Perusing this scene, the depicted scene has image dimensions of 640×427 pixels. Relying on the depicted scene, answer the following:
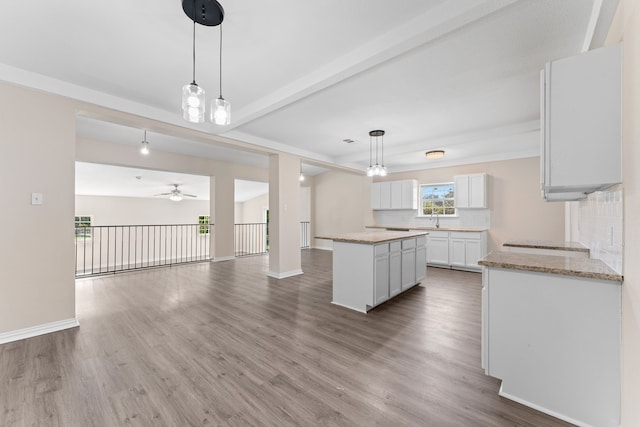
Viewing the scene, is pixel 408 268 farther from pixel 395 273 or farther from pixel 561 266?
pixel 561 266

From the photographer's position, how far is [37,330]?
108 inches

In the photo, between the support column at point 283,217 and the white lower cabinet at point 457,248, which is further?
the white lower cabinet at point 457,248

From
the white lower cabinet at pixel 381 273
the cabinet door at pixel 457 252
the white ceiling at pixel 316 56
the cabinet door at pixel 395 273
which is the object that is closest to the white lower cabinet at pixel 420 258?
the cabinet door at pixel 395 273

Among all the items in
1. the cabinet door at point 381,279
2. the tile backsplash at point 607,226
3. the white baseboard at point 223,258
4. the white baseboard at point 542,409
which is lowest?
the white baseboard at point 542,409

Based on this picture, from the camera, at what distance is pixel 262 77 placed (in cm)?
287

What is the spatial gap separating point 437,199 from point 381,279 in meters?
4.37

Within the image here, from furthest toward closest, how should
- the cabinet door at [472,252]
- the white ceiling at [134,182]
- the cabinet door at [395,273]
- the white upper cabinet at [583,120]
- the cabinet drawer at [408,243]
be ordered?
the white ceiling at [134,182]
the cabinet door at [472,252]
the cabinet drawer at [408,243]
the cabinet door at [395,273]
the white upper cabinet at [583,120]

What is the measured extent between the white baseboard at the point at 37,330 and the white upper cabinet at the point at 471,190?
7.12 m

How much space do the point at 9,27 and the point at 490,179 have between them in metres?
7.68

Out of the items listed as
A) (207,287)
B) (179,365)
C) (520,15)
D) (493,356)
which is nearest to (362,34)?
(520,15)

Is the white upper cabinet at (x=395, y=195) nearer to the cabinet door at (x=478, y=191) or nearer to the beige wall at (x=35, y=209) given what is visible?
the cabinet door at (x=478, y=191)

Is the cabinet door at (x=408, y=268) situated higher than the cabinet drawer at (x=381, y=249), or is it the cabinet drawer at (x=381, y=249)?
the cabinet drawer at (x=381, y=249)

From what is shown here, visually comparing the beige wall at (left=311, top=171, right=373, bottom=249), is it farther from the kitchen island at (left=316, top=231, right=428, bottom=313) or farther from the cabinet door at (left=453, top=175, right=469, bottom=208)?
the kitchen island at (left=316, top=231, right=428, bottom=313)

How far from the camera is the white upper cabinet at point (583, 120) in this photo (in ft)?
4.73
